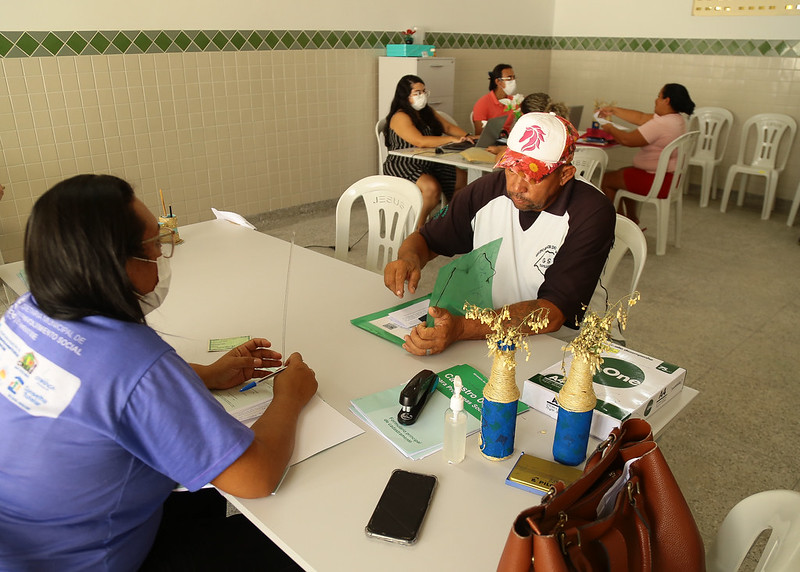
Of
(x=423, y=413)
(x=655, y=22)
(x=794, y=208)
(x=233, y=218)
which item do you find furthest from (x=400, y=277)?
(x=655, y=22)

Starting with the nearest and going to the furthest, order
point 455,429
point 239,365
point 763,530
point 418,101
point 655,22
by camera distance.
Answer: point 763,530, point 455,429, point 239,365, point 418,101, point 655,22

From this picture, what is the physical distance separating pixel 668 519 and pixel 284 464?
622mm

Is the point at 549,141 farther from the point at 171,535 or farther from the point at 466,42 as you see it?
the point at 466,42

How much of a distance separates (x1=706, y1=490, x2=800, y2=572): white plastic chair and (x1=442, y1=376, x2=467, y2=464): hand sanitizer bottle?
0.45 meters

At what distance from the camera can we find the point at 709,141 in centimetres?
601

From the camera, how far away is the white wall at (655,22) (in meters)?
5.62

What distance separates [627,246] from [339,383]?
4.09 feet

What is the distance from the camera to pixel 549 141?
1718 millimetres

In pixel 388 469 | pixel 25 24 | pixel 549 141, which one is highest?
pixel 25 24

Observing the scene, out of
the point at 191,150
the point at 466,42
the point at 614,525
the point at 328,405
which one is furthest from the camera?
the point at 466,42

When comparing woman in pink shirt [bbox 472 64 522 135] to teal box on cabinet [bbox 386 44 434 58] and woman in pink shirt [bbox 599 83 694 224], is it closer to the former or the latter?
teal box on cabinet [bbox 386 44 434 58]

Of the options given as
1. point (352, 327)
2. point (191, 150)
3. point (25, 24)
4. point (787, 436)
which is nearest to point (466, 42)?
point (191, 150)

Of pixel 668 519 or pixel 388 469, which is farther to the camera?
pixel 388 469

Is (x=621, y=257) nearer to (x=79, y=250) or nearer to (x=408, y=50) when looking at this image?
(x=79, y=250)
